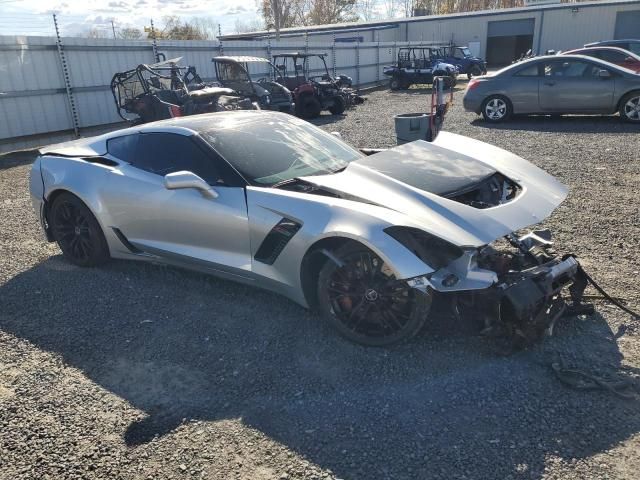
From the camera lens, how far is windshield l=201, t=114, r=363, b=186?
3.82 metres

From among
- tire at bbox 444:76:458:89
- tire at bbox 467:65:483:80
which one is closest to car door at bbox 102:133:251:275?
tire at bbox 444:76:458:89

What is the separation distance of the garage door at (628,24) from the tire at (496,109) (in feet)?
98.3

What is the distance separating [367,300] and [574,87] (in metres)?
10.3

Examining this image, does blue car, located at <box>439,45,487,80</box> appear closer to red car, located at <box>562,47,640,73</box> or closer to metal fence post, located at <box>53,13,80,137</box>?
red car, located at <box>562,47,640,73</box>

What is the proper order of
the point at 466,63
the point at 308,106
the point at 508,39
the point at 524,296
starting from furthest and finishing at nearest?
the point at 508,39 < the point at 466,63 < the point at 308,106 < the point at 524,296

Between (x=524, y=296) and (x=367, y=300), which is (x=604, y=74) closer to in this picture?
(x=524, y=296)

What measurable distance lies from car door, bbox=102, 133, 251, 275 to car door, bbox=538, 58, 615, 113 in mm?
10072

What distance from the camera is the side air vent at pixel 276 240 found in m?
3.38

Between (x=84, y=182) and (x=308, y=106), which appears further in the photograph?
(x=308, y=106)

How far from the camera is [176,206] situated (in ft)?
12.9

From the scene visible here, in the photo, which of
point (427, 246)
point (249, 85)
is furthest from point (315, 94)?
point (427, 246)

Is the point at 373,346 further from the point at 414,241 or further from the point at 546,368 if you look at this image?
the point at 546,368

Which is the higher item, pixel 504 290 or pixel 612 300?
pixel 504 290

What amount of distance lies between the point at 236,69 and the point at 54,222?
35.4ft
